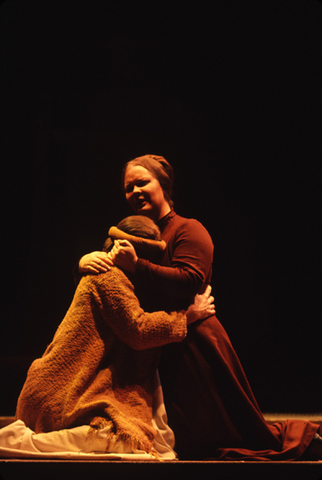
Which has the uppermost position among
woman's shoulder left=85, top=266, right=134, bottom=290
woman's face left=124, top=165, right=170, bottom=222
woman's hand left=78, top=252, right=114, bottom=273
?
woman's face left=124, top=165, right=170, bottom=222

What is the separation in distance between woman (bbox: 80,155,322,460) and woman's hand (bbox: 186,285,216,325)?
3 cm

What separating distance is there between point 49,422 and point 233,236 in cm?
157

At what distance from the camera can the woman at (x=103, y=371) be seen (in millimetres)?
1642

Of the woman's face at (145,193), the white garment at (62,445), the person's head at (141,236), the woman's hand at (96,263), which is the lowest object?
the white garment at (62,445)

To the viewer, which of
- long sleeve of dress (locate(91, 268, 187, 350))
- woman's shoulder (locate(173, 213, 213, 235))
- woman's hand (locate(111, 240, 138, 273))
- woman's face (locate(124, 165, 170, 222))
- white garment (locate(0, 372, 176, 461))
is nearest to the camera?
white garment (locate(0, 372, 176, 461))

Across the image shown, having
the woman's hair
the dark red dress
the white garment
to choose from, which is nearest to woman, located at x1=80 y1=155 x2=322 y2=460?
the dark red dress

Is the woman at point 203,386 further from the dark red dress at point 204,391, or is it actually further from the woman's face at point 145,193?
the woman's face at point 145,193

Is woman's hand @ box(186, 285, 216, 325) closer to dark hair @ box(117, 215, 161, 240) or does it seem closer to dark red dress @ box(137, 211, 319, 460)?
dark red dress @ box(137, 211, 319, 460)

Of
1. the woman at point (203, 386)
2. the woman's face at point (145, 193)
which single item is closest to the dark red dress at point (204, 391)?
the woman at point (203, 386)

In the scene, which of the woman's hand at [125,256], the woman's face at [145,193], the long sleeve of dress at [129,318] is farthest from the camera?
the woman's face at [145,193]

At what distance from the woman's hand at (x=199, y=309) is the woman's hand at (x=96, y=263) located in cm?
40

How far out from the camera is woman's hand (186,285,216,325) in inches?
75.1

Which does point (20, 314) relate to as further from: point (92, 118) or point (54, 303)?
point (92, 118)

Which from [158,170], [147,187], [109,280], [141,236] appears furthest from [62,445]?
[158,170]
